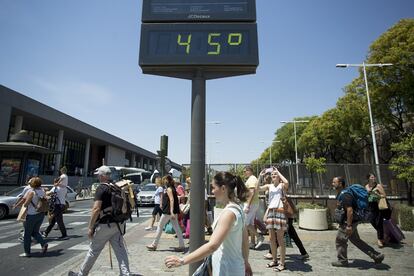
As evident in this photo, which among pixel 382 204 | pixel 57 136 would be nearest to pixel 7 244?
pixel 382 204

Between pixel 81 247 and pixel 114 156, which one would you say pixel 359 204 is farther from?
pixel 114 156

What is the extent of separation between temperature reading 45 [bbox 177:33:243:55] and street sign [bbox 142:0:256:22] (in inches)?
11.5

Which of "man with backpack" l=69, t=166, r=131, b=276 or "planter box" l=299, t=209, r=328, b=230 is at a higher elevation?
"man with backpack" l=69, t=166, r=131, b=276

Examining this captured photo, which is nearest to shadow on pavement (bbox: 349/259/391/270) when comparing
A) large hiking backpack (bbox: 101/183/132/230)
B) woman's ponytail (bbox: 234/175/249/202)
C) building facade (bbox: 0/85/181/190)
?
woman's ponytail (bbox: 234/175/249/202)

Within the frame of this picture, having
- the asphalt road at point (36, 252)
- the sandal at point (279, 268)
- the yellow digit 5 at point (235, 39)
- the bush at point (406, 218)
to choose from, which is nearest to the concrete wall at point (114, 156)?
the asphalt road at point (36, 252)

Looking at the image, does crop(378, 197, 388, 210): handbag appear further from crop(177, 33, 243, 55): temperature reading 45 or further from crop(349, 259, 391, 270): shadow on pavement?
crop(177, 33, 243, 55): temperature reading 45

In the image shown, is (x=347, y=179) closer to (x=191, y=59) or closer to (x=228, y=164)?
(x=228, y=164)

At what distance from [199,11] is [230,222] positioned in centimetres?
355

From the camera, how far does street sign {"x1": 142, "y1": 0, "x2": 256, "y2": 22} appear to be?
14.9 ft

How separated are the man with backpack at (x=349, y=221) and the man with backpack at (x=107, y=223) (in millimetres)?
4130

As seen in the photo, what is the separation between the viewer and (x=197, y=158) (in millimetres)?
4227

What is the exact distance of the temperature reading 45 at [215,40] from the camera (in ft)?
14.4

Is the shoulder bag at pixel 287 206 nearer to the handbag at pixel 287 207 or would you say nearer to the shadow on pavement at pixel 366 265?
the handbag at pixel 287 207

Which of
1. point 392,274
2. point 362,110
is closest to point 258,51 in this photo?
point 392,274
